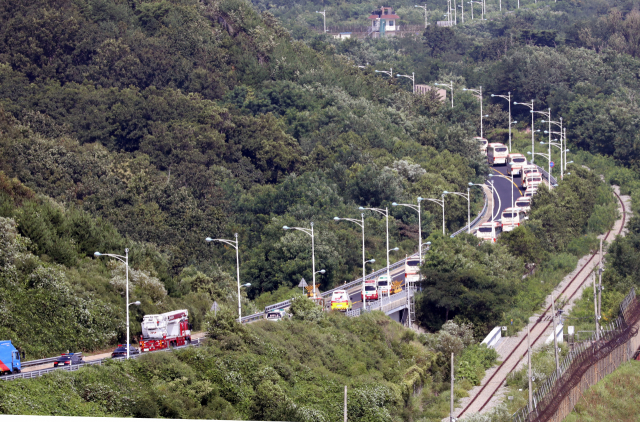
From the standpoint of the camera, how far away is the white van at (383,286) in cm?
6994

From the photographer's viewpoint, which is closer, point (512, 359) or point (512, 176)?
point (512, 359)

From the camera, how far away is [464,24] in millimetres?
192375

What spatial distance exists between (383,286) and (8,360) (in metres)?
33.4

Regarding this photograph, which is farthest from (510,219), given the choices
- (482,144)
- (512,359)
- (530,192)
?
(482,144)

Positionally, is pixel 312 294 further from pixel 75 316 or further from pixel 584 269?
pixel 584 269

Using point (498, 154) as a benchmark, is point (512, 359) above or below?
below

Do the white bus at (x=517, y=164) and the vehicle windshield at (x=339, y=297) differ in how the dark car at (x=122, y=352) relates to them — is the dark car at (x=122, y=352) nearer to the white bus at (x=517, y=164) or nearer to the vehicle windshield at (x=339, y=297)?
the vehicle windshield at (x=339, y=297)

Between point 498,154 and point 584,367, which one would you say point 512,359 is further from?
point 498,154

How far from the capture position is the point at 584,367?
55031mm

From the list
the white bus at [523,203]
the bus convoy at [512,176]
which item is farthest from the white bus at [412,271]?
the white bus at [523,203]

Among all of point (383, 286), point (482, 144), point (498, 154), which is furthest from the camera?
point (482, 144)

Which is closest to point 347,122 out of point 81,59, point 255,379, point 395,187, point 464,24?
point 395,187

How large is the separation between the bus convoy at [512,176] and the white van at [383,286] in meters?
14.4

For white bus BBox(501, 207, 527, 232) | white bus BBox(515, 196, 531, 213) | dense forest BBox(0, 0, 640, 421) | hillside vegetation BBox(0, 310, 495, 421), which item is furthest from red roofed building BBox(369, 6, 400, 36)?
hillside vegetation BBox(0, 310, 495, 421)
